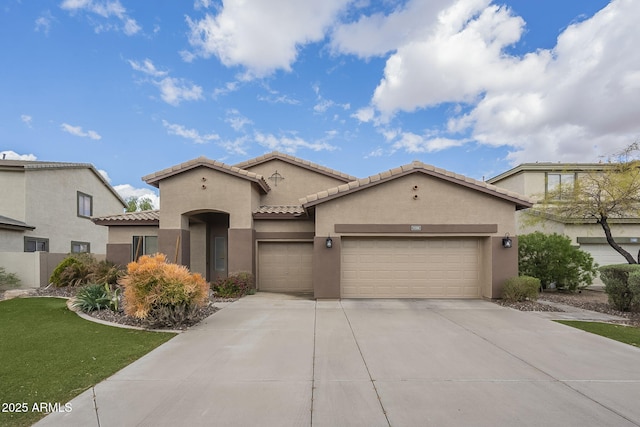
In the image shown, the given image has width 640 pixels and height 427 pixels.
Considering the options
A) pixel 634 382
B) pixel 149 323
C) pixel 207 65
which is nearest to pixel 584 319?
pixel 634 382

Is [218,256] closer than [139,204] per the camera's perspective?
Yes

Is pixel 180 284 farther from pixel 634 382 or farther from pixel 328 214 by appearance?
pixel 634 382

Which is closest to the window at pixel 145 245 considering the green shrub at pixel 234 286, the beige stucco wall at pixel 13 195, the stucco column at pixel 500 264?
the green shrub at pixel 234 286

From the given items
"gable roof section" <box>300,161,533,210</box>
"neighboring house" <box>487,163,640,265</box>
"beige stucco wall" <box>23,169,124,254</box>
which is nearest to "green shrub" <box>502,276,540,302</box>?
"gable roof section" <box>300,161,533,210</box>

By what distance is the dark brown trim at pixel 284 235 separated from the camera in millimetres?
14102

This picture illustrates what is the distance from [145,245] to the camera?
49.7ft

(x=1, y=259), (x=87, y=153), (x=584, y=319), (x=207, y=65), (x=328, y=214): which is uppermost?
(x=207, y=65)

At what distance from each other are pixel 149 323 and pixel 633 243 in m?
20.9

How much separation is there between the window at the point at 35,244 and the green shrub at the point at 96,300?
11.4 metres

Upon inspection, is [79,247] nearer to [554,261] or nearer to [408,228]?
[408,228]

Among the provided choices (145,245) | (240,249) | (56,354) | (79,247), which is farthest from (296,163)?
(79,247)

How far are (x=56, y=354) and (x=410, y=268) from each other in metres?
10.1

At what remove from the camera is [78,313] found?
9445mm

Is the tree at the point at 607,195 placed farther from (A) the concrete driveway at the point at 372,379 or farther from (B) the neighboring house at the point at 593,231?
(A) the concrete driveway at the point at 372,379
